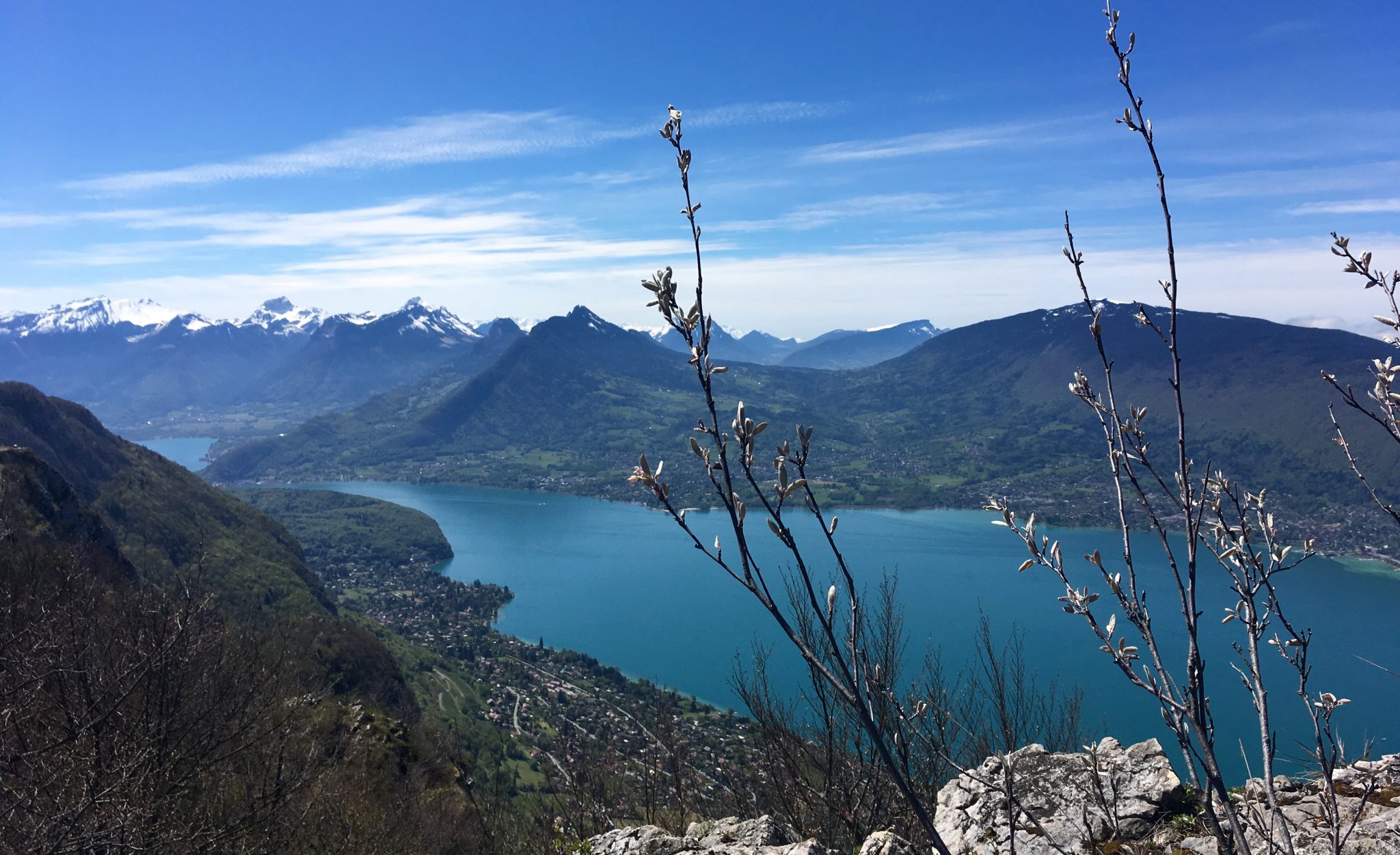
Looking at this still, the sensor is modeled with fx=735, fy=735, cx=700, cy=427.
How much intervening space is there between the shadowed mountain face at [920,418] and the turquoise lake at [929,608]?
1589cm

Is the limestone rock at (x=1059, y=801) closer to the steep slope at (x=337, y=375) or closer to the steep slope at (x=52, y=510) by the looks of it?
the steep slope at (x=52, y=510)

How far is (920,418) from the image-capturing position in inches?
4218

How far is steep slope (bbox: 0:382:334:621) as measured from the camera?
26.6 meters

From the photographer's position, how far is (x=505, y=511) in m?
68.5

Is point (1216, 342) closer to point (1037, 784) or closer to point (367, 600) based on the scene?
point (367, 600)

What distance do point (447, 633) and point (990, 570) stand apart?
2739 cm

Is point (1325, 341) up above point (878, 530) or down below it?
above

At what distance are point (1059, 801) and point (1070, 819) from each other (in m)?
0.14

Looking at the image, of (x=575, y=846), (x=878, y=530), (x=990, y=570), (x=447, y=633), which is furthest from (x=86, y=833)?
(x=878, y=530)

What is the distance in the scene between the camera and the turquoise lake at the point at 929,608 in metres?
22.6

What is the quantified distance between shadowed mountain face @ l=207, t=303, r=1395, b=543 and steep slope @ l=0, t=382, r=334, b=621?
40358 millimetres

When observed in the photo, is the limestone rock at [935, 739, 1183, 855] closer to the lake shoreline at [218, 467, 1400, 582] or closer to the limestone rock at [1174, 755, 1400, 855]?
the limestone rock at [1174, 755, 1400, 855]

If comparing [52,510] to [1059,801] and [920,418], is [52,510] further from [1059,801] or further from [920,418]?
[920,418]

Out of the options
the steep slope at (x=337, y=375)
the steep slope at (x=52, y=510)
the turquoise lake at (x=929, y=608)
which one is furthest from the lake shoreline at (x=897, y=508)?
the steep slope at (x=337, y=375)
